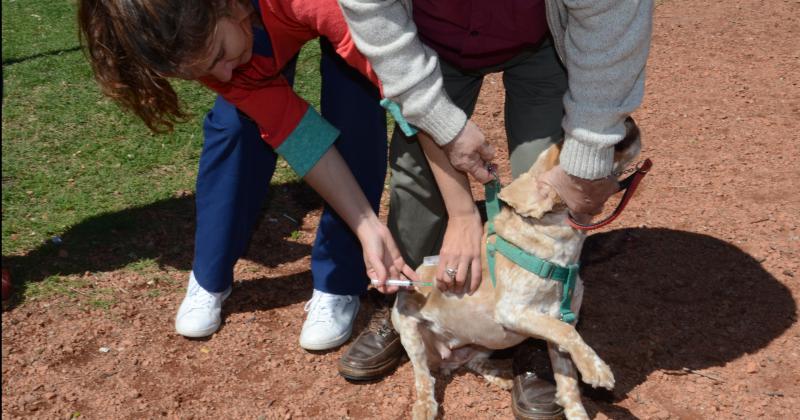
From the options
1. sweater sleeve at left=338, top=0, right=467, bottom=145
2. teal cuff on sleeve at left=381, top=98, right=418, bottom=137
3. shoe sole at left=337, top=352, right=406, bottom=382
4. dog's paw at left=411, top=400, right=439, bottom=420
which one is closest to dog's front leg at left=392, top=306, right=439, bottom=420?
dog's paw at left=411, top=400, right=439, bottom=420

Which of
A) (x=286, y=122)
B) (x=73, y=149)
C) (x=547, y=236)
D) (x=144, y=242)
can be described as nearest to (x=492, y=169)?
(x=547, y=236)

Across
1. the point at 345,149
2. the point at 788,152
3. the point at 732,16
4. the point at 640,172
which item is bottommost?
the point at 732,16

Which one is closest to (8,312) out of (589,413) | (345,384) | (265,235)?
(265,235)

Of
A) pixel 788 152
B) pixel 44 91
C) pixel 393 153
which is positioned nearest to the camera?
pixel 393 153

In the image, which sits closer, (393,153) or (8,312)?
(393,153)

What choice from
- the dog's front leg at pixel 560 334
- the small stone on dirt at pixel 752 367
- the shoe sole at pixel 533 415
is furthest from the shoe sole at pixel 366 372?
the small stone on dirt at pixel 752 367

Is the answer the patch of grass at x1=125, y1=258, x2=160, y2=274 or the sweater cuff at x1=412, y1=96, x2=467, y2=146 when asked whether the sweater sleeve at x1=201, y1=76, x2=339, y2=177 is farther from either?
the patch of grass at x1=125, y1=258, x2=160, y2=274

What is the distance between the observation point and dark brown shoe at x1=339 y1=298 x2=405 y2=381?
3.51 metres

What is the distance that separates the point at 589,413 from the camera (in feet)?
10.7

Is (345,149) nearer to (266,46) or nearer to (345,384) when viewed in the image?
(266,46)

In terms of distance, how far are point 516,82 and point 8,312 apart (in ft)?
8.24

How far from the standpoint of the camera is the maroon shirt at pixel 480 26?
291 centimetres

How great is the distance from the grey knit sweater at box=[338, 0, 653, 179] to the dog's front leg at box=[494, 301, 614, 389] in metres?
0.53

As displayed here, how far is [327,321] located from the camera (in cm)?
374
